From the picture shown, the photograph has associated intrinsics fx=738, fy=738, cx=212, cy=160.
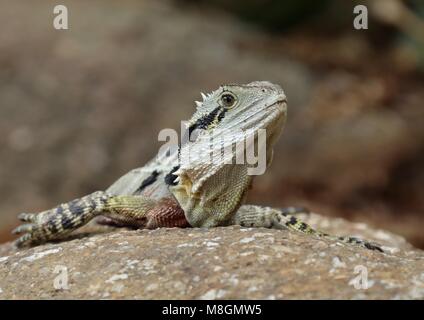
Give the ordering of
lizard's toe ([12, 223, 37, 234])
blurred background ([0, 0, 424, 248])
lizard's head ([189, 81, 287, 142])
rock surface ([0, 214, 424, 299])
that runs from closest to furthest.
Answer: rock surface ([0, 214, 424, 299])
lizard's head ([189, 81, 287, 142])
lizard's toe ([12, 223, 37, 234])
blurred background ([0, 0, 424, 248])

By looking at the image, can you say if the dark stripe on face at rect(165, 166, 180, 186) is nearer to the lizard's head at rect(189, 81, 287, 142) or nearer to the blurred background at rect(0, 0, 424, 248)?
the lizard's head at rect(189, 81, 287, 142)

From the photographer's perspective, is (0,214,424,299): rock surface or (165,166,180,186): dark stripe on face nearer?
(0,214,424,299): rock surface

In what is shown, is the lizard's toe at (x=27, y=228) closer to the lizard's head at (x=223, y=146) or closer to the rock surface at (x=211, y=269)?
the rock surface at (x=211, y=269)

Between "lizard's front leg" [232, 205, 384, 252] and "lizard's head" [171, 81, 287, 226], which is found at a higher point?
"lizard's head" [171, 81, 287, 226]

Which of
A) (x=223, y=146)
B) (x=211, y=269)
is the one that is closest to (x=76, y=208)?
(x=223, y=146)

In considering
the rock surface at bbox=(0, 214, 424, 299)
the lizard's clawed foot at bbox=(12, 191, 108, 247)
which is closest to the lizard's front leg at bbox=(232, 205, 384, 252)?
the rock surface at bbox=(0, 214, 424, 299)

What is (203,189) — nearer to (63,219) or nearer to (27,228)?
(63,219)

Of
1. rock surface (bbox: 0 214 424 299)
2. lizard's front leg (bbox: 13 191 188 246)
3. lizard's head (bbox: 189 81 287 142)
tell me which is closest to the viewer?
rock surface (bbox: 0 214 424 299)
